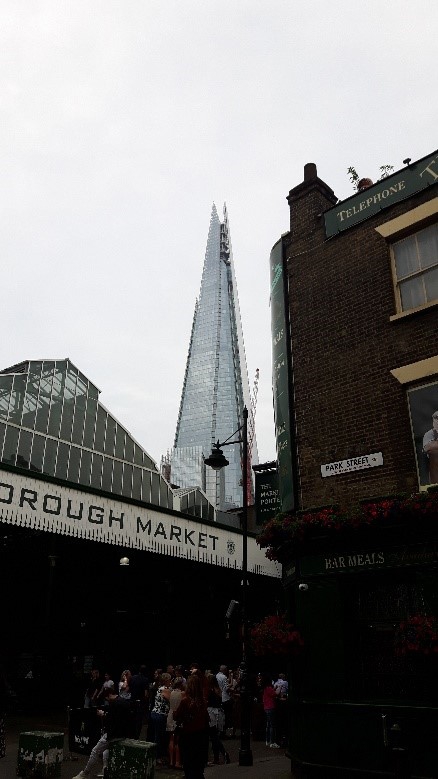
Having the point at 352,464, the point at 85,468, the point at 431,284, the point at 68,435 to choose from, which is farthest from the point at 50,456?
the point at 431,284

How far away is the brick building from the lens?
1088 centimetres

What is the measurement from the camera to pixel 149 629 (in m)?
34.7

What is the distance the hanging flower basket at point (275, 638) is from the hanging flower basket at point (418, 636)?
1.92 meters

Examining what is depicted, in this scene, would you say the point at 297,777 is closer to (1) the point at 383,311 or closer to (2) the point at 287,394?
(2) the point at 287,394

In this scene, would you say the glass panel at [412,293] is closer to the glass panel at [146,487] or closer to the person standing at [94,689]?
the person standing at [94,689]

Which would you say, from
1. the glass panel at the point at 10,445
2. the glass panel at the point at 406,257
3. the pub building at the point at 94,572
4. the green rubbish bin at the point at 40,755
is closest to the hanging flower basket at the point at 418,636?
the green rubbish bin at the point at 40,755

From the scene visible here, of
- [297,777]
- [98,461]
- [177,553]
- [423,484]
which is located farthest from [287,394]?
[98,461]

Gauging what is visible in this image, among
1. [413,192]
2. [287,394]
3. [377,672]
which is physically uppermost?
[413,192]

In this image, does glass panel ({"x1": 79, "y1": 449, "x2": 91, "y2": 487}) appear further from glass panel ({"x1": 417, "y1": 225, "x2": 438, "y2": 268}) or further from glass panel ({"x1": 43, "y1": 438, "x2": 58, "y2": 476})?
glass panel ({"x1": 417, "y1": 225, "x2": 438, "y2": 268})

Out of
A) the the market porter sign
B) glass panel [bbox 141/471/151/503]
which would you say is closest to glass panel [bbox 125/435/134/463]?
glass panel [bbox 141/471/151/503]

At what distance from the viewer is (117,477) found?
105 feet

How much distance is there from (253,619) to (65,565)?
13053 millimetres

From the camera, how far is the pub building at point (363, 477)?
9.48 m

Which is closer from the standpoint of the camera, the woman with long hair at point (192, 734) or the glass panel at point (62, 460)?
the woman with long hair at point (192, 734)
